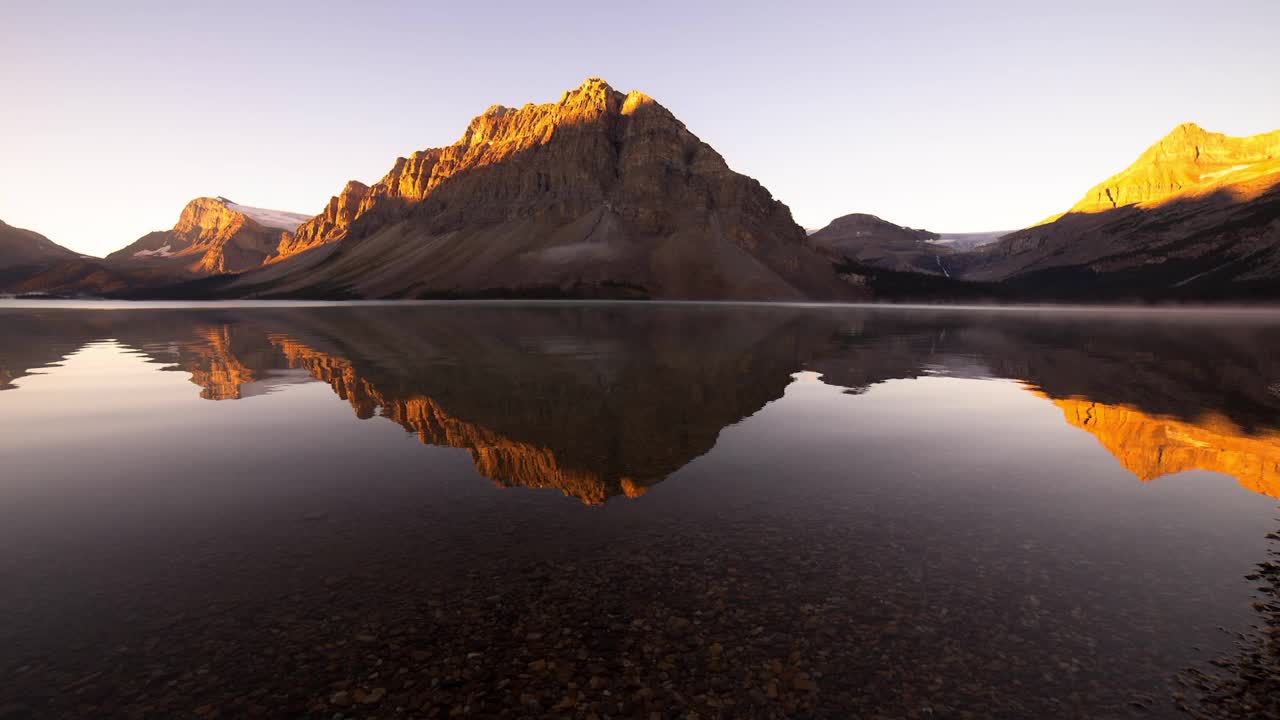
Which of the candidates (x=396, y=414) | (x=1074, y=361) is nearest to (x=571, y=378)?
(x=396, y=414)

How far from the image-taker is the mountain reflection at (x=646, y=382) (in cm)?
1691

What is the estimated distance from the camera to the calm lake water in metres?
7.10

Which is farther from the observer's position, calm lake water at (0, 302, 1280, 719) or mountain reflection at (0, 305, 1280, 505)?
mountain reflection at (0, 305, 1280, 505)

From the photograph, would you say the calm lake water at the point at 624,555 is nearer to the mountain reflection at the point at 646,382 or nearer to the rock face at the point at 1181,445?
the rock face at the point at 1181,445

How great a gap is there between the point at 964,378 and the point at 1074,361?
1410cm

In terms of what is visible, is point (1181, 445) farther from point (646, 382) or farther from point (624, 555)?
Answer: point (646, 382)

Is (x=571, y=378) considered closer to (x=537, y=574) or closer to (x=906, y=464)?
(x=906, y=464)

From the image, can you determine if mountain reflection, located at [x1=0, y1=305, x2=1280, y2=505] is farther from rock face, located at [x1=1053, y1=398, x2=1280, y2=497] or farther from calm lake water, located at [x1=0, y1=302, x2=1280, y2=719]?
calm lake water, located at [x1=0, y1=302, x2=1280, y2=719]

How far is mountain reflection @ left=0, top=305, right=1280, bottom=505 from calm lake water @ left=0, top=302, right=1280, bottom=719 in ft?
0.86

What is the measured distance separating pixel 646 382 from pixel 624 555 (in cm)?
1865

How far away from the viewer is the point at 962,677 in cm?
731

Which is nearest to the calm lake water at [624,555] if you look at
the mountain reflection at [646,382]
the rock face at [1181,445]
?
the rock face at [1181,445]

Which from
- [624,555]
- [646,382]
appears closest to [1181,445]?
[624,555]

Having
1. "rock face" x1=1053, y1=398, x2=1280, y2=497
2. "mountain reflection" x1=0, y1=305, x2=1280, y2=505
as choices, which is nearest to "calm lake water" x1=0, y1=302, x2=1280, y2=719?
"rock face" x1=1053, y1=398, x2=1280, y2=497
